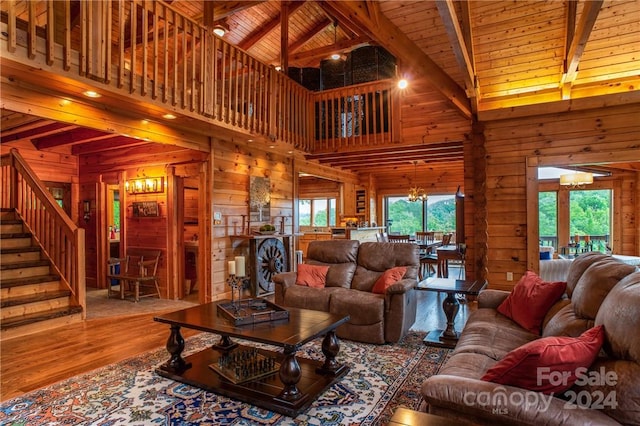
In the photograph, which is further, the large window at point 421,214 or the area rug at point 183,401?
the large window at point 421,214

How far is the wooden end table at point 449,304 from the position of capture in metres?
3.50

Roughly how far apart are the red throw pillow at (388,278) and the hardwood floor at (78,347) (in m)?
0.72

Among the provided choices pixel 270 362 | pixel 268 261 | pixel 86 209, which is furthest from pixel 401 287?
pixel 86 209

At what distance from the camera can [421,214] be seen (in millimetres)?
11039

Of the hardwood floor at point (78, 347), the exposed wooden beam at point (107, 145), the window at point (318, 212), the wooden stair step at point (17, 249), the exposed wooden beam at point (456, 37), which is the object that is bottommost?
the hardwood floor at point (78, 347)

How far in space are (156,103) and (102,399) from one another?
2.81 meters

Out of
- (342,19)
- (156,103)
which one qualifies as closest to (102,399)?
(156,103)

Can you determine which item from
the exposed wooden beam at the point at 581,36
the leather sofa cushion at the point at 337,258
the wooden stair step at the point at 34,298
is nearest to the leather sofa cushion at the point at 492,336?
the leather sofa cushion at the point at 337,258

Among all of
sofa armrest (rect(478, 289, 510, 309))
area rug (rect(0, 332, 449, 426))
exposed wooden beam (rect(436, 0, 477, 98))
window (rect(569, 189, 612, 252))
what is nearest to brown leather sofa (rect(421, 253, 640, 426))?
area rug (rect(0, 332, 449, 426))

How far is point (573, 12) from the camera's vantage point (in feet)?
12.8

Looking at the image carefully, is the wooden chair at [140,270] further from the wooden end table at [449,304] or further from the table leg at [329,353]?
the wooden end table at [449,304]

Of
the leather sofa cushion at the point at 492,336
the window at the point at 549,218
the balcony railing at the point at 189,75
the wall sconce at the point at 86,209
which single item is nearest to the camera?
the leather sofa cushion at the point at 492,336

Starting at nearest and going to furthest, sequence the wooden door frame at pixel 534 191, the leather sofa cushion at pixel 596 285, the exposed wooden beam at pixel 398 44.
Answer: the leather sofa cushion at pixel 596 285 < the exposed wooden beam at pixel 398 44 < the wooden door frame at pixel 534 191

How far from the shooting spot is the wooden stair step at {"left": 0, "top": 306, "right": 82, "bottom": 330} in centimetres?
Result: 397
